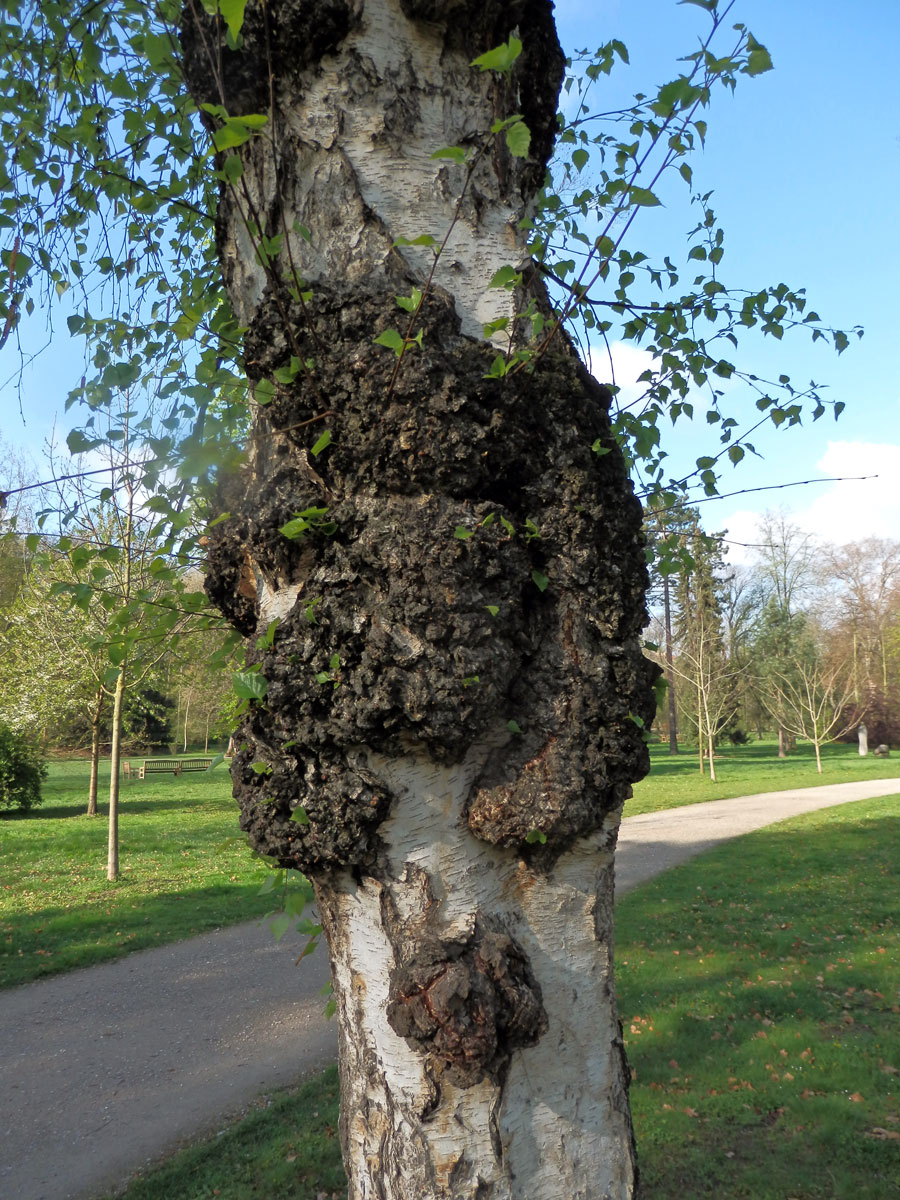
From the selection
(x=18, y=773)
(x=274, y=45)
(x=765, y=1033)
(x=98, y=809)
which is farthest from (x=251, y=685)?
(x=98, y=809)

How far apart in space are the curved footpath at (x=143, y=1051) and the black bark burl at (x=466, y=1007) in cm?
206

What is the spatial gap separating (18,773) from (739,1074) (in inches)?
646

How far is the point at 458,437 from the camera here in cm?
169

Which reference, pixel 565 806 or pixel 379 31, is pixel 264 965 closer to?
pixel 565 806

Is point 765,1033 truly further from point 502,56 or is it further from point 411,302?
point 502,56

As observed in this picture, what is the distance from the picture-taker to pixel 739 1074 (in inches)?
192

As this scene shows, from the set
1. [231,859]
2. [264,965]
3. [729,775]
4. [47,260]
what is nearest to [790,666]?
[729,775]

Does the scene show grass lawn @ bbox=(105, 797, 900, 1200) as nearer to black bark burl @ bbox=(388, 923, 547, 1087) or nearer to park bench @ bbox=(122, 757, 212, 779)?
black bark burl @ bbox=(388, 923, 547, 1087)

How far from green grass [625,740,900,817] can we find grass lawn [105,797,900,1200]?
9.40 metres

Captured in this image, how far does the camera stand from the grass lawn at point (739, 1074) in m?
3.97

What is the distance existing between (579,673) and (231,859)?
37.8 feet

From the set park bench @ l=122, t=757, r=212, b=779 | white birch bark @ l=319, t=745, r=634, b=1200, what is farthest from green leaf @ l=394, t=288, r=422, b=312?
park bench @ l=122, t=757, r=212, b=779

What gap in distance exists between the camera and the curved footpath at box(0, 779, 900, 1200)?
4484mm

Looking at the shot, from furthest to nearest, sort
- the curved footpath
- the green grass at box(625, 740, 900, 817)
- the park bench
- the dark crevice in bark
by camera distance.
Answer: the park bench → the green grass at box(625, 740, 900, 817) → the curved footpath → the dark crevice in bark
